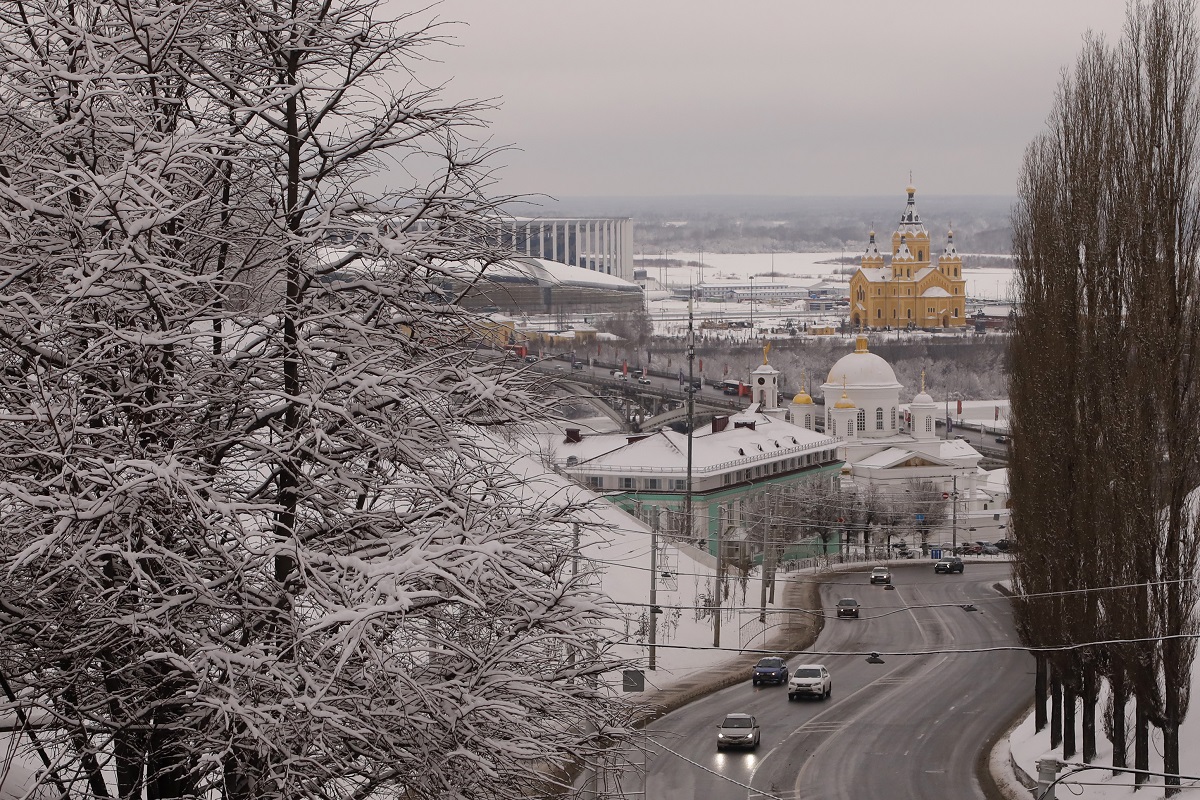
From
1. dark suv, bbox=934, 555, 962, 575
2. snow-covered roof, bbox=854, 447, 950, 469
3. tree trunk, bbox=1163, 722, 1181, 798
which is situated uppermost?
tree trunk, bbox=1163, 722, 1181, 798

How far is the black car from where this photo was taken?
1223 inches

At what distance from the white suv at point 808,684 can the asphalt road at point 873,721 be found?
203 millimetres

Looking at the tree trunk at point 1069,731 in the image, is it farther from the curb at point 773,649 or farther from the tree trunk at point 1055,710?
the curb at point 773,649

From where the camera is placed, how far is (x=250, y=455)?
6516 mm

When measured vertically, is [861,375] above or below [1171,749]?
above

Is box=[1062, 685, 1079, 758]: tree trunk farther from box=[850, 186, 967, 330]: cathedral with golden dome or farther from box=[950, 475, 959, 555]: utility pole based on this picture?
box=[850, 186, 967, 330]: cathedral with golden dome

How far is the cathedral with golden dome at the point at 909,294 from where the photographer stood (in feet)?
582

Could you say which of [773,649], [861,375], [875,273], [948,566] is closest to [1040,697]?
[773,649]

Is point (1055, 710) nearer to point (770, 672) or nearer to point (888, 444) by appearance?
point (770, 672)

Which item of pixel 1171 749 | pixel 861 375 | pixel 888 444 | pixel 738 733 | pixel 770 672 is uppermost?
pixel 861 375

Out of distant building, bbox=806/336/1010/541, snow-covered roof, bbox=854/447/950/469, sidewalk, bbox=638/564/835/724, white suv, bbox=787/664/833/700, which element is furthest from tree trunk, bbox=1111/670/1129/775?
snow-covered roof, bbox=854/447/950/469

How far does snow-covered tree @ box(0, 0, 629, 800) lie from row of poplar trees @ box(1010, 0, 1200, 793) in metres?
13.9

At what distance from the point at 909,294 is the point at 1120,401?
533 ft

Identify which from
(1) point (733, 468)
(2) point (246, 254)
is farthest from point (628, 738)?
(1) point (733, 468)
